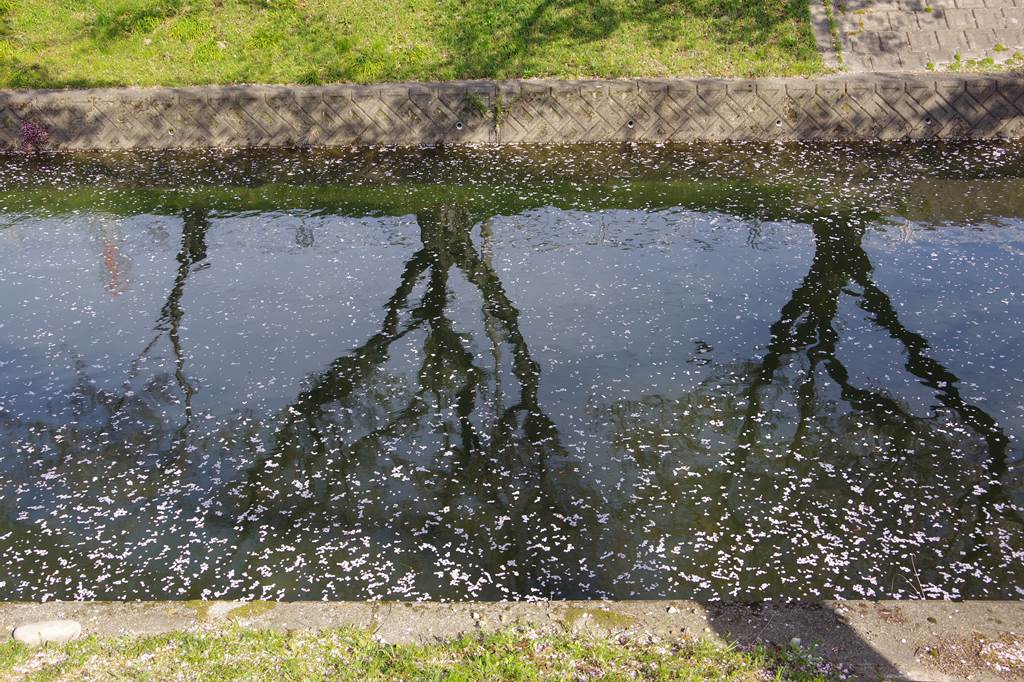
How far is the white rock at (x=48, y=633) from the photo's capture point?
3.72m

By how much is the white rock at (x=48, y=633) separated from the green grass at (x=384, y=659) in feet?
0.16

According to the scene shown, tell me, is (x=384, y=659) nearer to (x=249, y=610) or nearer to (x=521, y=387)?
(x=249, y=610)

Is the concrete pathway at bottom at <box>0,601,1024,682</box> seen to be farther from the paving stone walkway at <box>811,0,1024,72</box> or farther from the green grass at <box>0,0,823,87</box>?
the paving stone walkway at <box>811,0,1024,72</box>

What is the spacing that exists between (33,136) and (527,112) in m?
6.46

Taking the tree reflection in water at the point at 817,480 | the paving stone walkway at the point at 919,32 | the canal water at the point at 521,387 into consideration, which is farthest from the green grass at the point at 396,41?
the tree reflection in water at the point at 817,480

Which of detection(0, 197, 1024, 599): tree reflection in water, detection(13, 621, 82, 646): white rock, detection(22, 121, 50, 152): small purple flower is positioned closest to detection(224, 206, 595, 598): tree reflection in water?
detection(0, 197, 1024, 599): tree reflection in water

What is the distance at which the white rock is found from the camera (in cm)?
372

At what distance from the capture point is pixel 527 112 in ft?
40.2

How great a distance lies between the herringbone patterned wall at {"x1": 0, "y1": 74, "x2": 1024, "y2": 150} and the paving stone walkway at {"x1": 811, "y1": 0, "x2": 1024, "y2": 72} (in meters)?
0.77

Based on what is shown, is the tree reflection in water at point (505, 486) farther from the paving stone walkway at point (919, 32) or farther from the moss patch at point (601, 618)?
the paving stone walkway at point (919, 32)

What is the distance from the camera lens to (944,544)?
4699 millimetres

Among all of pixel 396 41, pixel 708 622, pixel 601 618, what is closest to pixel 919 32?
pixel 396 41

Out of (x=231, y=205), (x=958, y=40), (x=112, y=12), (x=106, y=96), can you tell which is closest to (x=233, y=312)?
(x=231, y=205)

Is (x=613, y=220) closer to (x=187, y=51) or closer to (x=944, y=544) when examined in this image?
(x=944, y=544)
